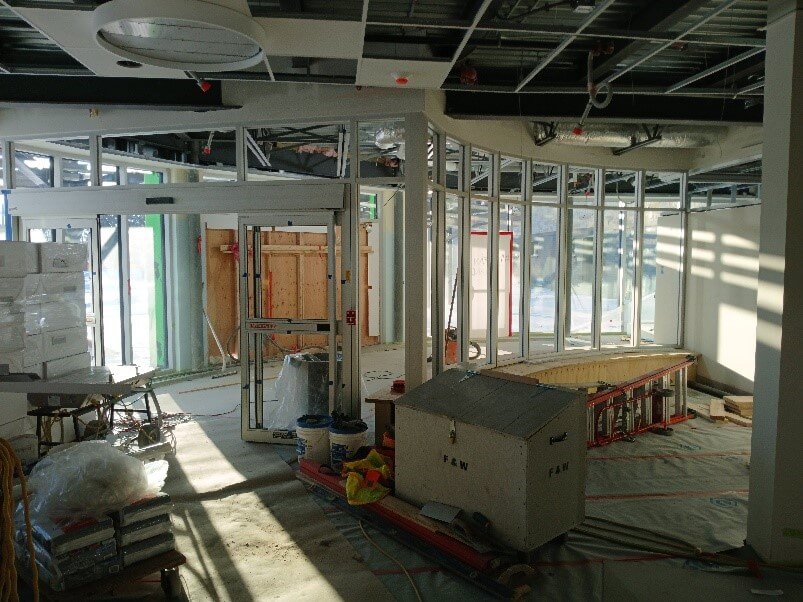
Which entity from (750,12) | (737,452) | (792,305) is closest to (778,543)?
(792,305)

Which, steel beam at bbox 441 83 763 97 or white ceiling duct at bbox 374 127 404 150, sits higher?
steel beam at bbox 441 83 763 97

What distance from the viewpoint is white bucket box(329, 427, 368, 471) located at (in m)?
4.46

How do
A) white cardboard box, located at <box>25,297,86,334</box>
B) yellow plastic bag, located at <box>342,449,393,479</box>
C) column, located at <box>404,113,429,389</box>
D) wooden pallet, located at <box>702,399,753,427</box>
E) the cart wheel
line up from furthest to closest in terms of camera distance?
wooden pallet, located at <box>702,399,753,427</box>, column, located at <box>404,113,429,389</box>, white cardboard box, located at <box>25,297,86,334</box>, yellow plastic bag, located at <box>342,449,393,479</box>, the cart wheel

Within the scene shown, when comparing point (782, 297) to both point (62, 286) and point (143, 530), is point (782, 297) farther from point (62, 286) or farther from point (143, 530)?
point (62, 286)

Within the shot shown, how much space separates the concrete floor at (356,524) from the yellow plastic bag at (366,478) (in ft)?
0.57

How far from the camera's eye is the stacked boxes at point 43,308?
4566 millimetres

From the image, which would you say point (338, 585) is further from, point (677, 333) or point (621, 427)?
point (677, 333)

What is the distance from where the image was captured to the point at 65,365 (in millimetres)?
5125

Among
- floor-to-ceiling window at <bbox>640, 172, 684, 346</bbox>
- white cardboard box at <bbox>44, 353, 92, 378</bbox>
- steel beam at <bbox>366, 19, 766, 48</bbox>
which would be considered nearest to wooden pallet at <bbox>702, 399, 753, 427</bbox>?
floor-to-ceiling window at <bbox>640, 172, 684, 346</bbox>

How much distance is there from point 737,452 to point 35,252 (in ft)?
21.4

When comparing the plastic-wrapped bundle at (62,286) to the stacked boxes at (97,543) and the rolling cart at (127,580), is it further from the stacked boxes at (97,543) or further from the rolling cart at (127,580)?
the rolling cart at (127,580)

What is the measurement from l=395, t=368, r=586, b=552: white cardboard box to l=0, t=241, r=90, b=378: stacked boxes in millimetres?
3116

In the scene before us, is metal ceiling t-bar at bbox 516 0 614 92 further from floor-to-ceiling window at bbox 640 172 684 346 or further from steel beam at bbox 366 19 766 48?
floor-to-ceiling window at bbox 640 172 684 346

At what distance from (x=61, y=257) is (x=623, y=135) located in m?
6.06
